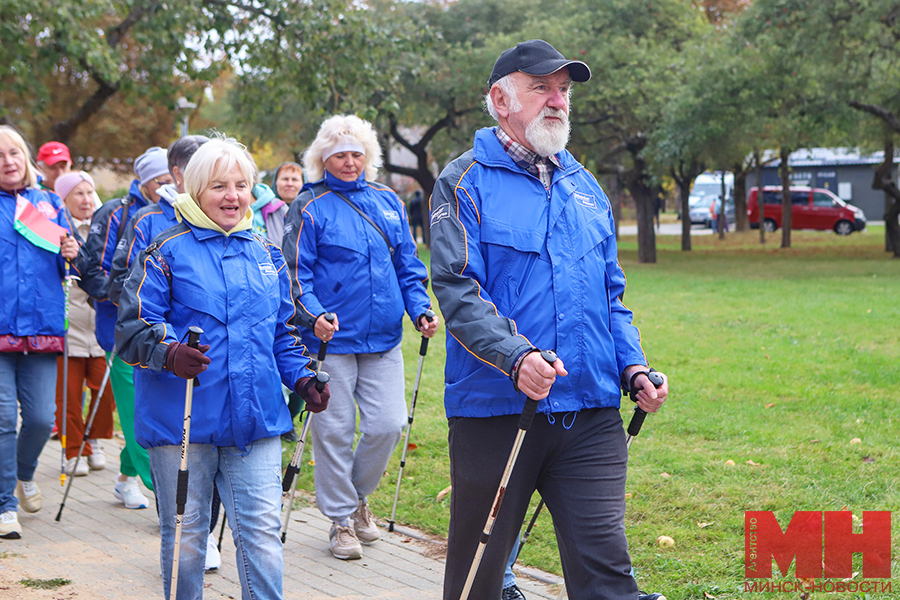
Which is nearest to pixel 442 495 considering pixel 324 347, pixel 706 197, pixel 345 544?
pixel 345 544

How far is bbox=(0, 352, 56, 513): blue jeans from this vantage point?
18.1 ft

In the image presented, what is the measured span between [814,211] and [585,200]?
37.6 m

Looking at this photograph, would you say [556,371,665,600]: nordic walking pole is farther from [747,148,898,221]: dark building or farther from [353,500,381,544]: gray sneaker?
[747,148,898,221]: dark building

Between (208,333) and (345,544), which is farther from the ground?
(208,333)

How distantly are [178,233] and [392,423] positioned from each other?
1984 mm

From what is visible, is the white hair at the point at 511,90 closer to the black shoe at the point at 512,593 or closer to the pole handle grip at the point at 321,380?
the pole handle grip at the point at 321,380

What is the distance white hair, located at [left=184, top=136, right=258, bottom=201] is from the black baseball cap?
1080 mm

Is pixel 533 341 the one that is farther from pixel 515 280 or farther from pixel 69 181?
pixel 69 181

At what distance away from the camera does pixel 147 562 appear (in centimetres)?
512

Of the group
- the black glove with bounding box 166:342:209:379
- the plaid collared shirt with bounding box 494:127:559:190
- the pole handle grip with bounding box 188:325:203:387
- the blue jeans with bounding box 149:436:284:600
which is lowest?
the blue jeans with bounding box 149:436:284:600

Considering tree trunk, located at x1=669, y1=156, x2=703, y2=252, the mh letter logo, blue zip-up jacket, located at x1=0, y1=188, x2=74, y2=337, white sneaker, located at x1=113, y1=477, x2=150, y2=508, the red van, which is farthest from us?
the red van

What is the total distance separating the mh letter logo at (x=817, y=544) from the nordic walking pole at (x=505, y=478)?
1933mm

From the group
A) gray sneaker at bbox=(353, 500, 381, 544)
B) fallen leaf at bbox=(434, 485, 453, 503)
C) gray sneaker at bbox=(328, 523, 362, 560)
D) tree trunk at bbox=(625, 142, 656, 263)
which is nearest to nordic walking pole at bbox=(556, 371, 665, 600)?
gray sneaker at bbox=(328, 523, 362, 560)

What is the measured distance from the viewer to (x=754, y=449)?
6547mm
